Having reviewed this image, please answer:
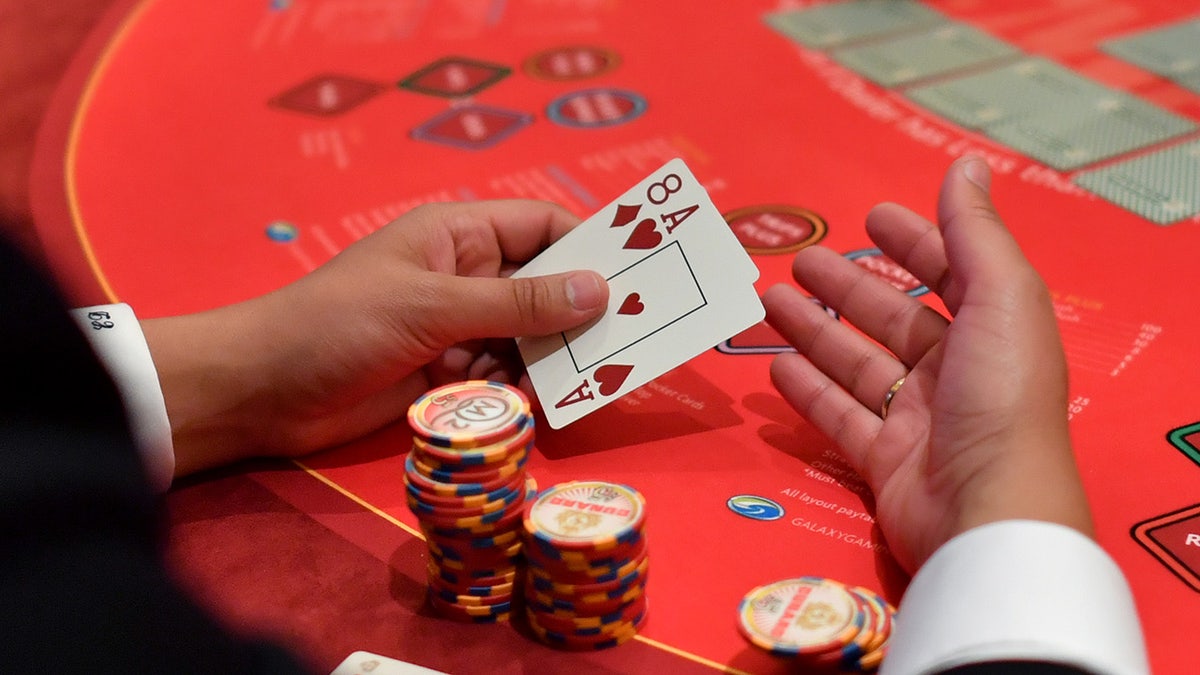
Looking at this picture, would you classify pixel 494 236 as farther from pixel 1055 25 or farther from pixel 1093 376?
pixel 1055 25

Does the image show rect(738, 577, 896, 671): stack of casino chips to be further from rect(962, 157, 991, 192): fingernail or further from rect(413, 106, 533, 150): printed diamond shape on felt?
rect(413, 106, 533, 150): printed diamond shape on felt

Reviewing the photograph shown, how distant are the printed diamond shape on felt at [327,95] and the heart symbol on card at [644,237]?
3.23 feet

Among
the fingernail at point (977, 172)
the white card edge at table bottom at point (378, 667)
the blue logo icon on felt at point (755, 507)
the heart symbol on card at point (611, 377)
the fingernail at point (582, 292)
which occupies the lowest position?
the blue logo icon on felt at point (755, 507)

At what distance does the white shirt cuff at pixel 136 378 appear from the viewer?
1403 mm

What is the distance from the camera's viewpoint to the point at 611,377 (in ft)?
4.82

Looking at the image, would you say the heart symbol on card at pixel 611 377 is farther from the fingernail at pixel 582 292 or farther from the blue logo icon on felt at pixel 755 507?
the blue logo icon on felt at pixel 755 507

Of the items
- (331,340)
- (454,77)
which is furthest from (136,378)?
(454,77)

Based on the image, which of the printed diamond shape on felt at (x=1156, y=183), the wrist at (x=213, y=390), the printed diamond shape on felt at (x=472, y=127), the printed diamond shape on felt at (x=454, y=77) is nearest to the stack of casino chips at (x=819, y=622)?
the wrist at (x=213, y=390)

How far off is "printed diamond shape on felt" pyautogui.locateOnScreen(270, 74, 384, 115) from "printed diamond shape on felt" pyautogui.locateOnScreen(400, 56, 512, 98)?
0.08m

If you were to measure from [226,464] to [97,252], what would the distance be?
23.5 inches

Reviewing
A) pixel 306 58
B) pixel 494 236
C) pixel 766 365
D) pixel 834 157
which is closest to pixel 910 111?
pixel 834 157

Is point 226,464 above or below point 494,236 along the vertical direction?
below

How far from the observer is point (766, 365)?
1.63 m

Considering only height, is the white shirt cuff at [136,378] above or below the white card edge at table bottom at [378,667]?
above
